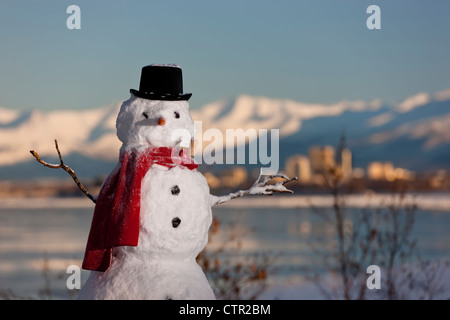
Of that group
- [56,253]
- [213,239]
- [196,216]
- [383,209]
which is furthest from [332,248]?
[56,253]

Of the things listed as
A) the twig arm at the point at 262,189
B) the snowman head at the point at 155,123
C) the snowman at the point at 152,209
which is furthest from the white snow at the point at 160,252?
the twig arm at the point at 262,189

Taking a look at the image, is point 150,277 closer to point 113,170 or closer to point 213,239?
point 113,170

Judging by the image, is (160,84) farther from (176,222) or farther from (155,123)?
(176,222)

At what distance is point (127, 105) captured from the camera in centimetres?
444

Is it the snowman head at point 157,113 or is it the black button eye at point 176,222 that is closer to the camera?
the black button eye at point 176,222

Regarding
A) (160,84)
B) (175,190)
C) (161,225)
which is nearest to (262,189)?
(175,190)

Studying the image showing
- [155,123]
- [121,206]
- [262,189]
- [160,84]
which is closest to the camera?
[121,206]

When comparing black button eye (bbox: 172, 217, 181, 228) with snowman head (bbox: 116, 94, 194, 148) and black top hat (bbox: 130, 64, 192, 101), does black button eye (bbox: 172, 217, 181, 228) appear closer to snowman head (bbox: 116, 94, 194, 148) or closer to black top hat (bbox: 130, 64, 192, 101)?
snowman head (bbox: 116, 94, 194, 148)

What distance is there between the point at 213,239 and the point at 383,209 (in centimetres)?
197

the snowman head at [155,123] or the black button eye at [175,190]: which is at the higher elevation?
the snowman head at [155,123]

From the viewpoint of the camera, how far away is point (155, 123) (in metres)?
4.33

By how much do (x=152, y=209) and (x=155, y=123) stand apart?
557mm

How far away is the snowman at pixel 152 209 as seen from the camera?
417 cm

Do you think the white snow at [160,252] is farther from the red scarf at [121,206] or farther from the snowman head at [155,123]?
the snowman head at [155,123]
